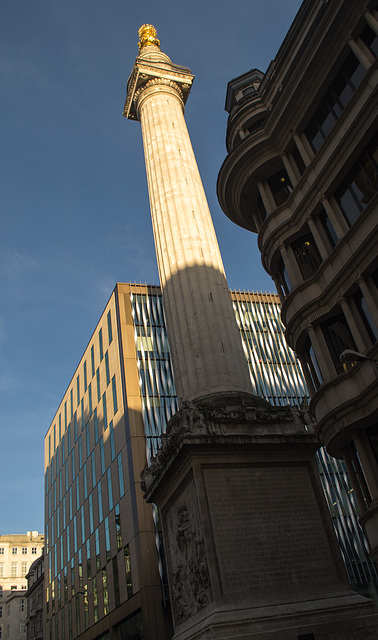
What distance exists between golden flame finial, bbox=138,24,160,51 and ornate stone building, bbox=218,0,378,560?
25128 millimetres

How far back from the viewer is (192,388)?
26.7m

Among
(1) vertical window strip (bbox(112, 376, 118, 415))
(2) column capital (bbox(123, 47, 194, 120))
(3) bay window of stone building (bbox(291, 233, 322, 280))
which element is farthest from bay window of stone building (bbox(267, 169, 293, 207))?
(1) vertical window strip (bbox(112, 376, 118, 415))

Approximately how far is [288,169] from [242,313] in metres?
46.2

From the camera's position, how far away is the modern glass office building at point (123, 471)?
1895 inches

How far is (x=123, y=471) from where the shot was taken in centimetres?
5266

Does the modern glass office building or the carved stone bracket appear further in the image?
the modern glass office building

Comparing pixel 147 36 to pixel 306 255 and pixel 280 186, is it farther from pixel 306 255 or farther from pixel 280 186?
pixel 306 255

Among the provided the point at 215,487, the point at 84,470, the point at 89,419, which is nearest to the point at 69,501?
the point at 84,470

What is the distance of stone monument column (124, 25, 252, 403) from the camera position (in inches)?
1077

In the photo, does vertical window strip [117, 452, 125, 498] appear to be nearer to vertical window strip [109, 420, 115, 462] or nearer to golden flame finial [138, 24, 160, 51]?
vertical window strip [109, 420, 115, 462]

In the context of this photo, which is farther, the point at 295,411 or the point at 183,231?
the point at 183,231

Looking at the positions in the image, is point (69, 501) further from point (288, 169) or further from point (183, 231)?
point (288, 169)

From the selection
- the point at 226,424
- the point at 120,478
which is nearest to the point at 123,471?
the point at 120,478

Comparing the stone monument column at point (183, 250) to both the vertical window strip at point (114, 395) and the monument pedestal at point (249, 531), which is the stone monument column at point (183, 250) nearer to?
the monument pedestal at point (249, 531)
